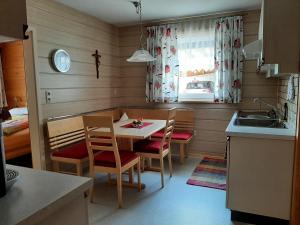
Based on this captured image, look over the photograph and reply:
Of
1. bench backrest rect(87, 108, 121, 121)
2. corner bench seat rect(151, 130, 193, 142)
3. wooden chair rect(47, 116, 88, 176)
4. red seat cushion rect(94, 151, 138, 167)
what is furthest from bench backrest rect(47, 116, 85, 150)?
corner bench seat rect(151, 130, 193, 142)

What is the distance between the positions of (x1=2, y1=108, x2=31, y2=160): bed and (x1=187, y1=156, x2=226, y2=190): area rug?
2.60 meters

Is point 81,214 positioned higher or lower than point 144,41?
lower

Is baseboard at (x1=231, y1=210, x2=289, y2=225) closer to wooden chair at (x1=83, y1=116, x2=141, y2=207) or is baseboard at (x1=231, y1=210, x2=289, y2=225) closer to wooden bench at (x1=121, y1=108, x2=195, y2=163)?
wooden chair at (x1=83, y1=116, x2=141, y2=207)

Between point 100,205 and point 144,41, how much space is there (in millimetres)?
2929

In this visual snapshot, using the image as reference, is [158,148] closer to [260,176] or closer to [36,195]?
[260,176]

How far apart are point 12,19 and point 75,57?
285 cm

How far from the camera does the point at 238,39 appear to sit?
143 inches

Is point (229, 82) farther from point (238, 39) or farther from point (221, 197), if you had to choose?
point (221, 197)

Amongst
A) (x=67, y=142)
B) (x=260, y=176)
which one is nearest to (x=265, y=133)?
(x=260, y=176)

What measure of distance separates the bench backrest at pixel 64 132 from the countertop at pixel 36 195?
1947 millimetres

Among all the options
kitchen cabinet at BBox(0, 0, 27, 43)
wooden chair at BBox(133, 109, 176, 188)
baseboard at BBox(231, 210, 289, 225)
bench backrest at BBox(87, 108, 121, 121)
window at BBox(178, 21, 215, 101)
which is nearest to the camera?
kitchen cabinet at BBox(0, 0, 27, 43)

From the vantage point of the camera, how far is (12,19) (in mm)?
772

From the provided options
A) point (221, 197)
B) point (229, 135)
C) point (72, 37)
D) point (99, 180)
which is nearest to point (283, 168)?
point (229, 135)

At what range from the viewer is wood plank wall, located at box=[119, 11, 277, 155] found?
3.64 metres
